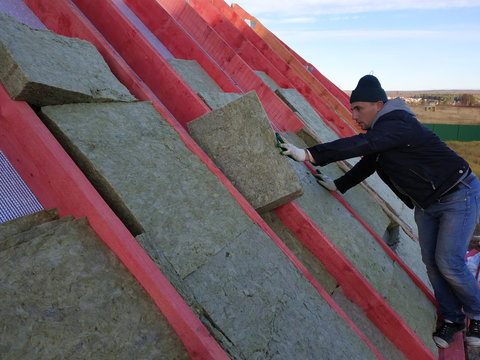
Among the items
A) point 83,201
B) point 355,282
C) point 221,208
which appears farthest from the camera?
point 355,282

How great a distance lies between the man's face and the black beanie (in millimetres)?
35

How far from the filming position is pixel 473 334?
98.8 inches

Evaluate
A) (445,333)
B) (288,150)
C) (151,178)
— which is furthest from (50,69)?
(445,333)

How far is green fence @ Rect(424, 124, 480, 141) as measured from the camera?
20.6 meters

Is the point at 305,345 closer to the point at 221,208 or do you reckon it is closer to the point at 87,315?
the point at 221,208

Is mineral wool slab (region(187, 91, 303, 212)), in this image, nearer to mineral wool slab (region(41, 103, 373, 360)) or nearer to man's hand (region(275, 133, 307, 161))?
man's hand (region(275, 133, 307, 161))

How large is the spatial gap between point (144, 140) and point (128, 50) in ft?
4.26

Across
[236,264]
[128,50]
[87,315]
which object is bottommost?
[87,315]

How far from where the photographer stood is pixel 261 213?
2373mm

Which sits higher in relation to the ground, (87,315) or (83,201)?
(83,201)

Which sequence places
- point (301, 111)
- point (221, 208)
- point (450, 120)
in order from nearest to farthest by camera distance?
1. point (221, 208)
2. point (301, 111)
3. point (450, 120)

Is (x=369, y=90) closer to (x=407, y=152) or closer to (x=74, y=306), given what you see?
(x=407, y=152)

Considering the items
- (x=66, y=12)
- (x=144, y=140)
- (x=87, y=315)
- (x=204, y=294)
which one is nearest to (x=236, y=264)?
(x=204, y=294)

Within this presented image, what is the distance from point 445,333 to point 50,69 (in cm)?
335
